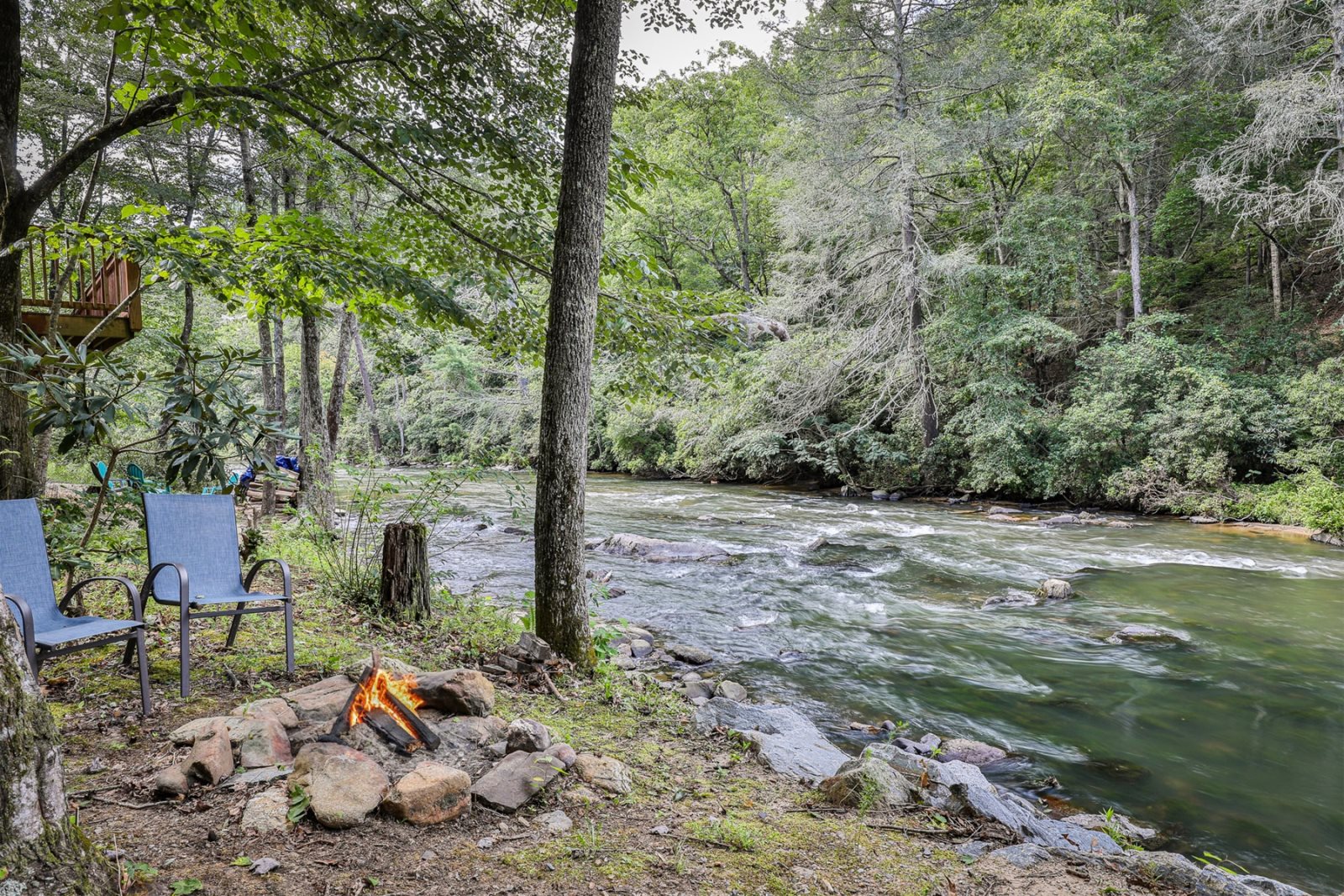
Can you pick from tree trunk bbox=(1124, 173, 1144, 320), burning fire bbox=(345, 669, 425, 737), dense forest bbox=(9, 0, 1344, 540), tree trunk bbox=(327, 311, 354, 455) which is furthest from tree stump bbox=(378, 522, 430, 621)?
tree trunk bbox=(1124, 173, 1144, 320)

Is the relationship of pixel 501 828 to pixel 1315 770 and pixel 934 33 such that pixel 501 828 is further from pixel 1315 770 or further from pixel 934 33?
pixel 934 33

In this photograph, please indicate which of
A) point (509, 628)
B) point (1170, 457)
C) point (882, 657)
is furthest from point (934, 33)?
point (509, 628)

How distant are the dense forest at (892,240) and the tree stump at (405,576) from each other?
0.86 metres

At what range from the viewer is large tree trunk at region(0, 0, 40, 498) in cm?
396

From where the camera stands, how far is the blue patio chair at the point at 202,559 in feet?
11.7

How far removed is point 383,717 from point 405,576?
92.6 inches

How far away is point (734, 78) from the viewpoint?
71.7ft

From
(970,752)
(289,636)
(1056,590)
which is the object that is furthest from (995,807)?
(1056,590)

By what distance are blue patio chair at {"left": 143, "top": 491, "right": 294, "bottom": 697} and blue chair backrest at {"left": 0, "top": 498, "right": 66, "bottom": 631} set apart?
1.30ft

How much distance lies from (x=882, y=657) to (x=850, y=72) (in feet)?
58.1

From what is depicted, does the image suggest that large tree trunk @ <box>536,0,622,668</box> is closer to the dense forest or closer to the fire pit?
the dense forest

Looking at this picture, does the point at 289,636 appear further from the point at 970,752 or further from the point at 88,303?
the point at 88,303

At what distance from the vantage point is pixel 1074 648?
6.29 meters

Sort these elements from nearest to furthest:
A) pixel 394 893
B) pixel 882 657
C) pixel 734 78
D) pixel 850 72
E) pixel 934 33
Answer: pixel 394 893
pixel 882 657
pixel 934 33
pixel 850 72
pixel 734 78
